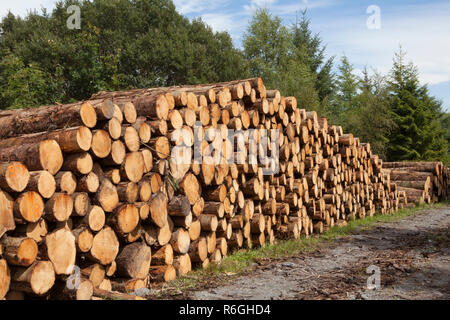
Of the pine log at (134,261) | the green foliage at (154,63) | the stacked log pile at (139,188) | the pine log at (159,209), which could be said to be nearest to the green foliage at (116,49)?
the green foliage at (154,63)

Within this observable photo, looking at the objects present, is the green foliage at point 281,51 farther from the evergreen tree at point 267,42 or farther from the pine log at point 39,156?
the pine log at point 39,156

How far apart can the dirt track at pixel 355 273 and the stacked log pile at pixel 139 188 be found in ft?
2.63

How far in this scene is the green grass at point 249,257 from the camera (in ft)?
14.4

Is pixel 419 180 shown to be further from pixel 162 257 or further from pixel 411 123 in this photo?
pixel 162 257

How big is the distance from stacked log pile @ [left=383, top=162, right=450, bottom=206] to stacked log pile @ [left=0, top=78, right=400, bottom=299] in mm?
7574

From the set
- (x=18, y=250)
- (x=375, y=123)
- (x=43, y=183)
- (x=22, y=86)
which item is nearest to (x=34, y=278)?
(x=18, y=250)

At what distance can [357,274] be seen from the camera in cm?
470

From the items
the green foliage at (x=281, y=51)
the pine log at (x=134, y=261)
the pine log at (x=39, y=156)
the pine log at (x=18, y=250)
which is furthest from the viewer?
the green foliage at (x=281, y=51)

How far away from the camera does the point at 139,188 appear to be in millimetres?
4266

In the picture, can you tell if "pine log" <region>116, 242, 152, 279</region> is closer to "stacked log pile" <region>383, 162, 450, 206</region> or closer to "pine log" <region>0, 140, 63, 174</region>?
"pine log" <region>0, 140, 63, 174</region>

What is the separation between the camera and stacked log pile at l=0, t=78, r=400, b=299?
3301 millimetres

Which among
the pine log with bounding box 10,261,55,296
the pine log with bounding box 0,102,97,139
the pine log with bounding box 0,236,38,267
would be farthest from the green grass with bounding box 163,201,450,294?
the pine log with bounding box 0,102,97,139

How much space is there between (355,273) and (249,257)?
56.6 inches
